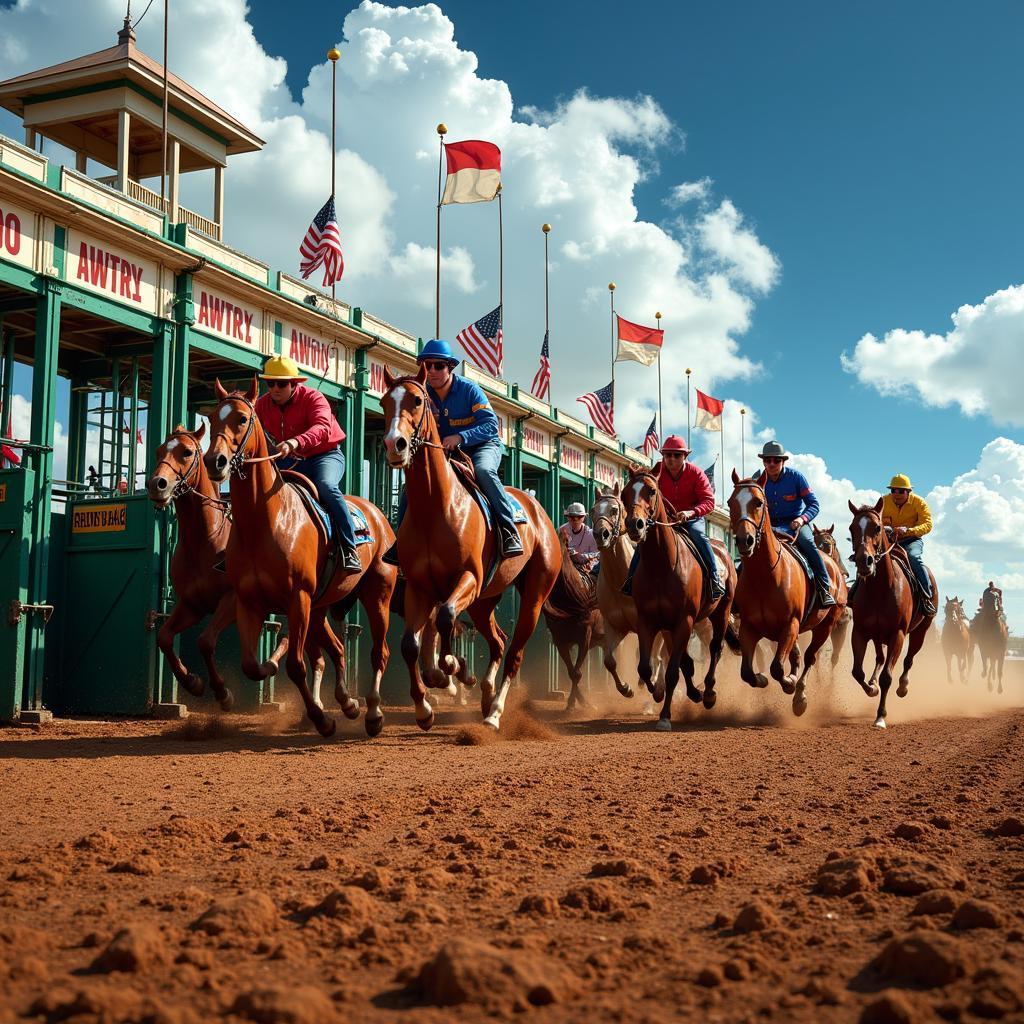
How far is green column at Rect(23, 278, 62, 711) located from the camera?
45.8ft

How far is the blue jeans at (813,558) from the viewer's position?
14867mm

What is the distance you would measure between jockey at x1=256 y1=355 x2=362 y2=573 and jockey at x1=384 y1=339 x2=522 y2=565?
3.52 feet

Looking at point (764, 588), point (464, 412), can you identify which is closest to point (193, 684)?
point (464, 412)

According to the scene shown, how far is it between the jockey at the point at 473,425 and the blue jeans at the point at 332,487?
1126 mm

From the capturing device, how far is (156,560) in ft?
49.0

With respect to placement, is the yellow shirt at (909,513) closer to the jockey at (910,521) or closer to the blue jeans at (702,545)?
the jockey at (910,521)

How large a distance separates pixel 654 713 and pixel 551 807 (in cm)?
1047

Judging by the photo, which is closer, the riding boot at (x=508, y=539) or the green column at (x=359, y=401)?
the riding boot at (x=508, y=539)

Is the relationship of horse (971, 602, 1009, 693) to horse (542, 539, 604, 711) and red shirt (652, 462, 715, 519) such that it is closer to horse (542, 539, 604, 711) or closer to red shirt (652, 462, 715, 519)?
horse (542, 539, 604, 711)

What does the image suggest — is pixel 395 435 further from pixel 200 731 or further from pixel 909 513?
pixel 909 513

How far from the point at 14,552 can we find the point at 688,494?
829 cm

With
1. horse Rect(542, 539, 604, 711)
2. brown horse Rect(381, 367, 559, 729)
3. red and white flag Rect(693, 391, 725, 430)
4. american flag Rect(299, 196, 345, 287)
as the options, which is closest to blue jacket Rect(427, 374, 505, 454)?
brown horse Rect(381, 367, 559, 729)

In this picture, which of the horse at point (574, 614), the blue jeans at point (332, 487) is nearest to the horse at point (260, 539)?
the blue jeans at point (332, 487)

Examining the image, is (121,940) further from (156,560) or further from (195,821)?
(156,560)
